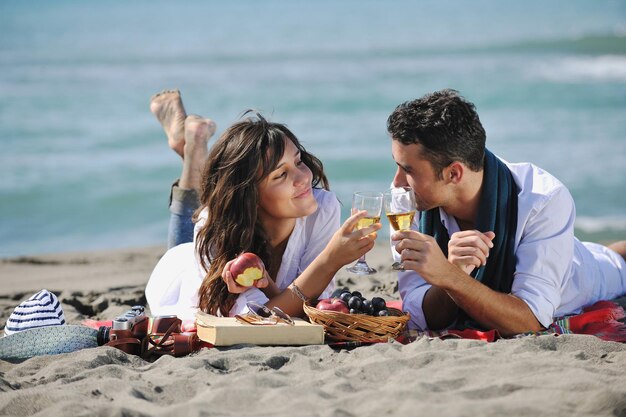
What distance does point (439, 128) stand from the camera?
4.73m

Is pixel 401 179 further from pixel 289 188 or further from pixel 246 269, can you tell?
pixel 246 269

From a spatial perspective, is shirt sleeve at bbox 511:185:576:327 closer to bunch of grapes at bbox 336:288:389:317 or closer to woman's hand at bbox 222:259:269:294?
bunch of grapes at bbox 336:288:389:317

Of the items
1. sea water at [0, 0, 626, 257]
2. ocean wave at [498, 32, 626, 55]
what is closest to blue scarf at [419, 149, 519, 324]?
sea water at [0, 0, 626, 257]

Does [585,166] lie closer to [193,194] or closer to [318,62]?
[193,194]

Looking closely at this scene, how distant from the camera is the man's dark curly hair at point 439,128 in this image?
15.5 ft

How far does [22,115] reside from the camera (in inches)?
709

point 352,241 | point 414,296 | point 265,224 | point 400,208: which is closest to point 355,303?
point 352,241

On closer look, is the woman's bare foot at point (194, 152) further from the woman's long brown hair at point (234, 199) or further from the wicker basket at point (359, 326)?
the wicker basket at point (359, 326)

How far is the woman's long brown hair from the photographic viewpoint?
5.15m

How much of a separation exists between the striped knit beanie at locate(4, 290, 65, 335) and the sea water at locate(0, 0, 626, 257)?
2.13 metres

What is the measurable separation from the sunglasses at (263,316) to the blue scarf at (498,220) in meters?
1.15

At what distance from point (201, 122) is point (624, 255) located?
3284 mm

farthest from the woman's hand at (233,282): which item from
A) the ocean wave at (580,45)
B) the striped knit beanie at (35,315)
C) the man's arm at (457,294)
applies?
the ocean wave at (580,45)

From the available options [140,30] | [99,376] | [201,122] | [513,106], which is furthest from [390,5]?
[99,376]
